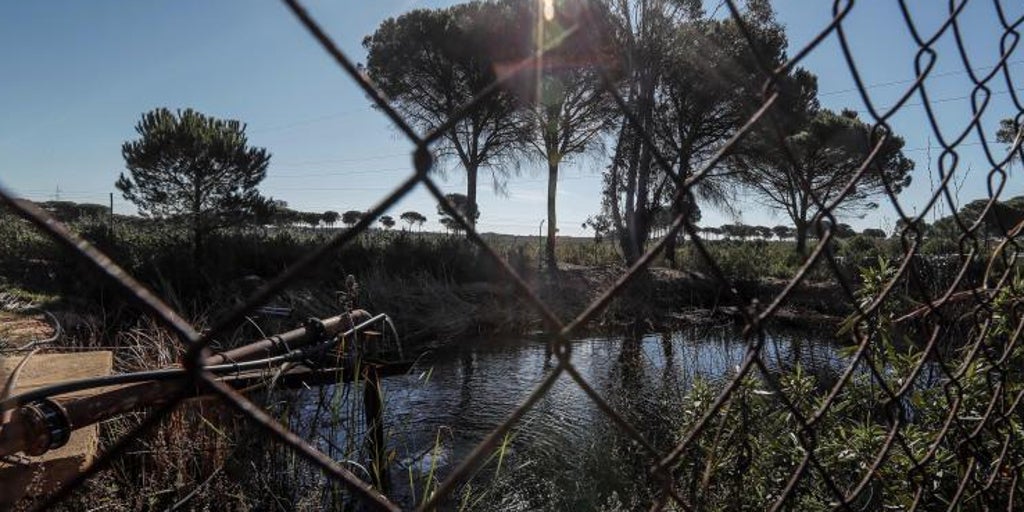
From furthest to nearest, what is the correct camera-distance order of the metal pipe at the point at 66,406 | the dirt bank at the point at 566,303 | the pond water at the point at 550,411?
the dirt bank at the point at 566,303 < the pond water at the point at 550,411 < the metal pipe at the point at 66,406

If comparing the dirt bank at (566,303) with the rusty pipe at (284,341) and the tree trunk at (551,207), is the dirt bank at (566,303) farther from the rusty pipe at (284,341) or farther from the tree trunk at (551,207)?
the rusty pipe at (284,341)

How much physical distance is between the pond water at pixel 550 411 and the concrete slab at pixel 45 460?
3.37ft

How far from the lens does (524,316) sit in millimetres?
11312

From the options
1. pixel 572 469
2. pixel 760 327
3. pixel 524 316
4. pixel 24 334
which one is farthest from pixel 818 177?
pixel 760 327

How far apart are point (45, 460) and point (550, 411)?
4.56 m

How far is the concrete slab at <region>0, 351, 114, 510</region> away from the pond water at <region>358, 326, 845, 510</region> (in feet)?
3.37

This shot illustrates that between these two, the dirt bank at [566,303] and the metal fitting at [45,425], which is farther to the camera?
the dirt bank at [566,303]

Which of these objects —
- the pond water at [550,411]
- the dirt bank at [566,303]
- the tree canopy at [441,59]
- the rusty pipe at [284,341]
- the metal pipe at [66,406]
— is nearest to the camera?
the metal pipe at [66,406]

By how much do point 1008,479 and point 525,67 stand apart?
146cm

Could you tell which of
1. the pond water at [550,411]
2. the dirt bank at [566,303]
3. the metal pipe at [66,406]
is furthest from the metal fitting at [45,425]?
the dirt bank at [566,303]

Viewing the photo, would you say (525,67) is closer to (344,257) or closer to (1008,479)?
(1008,479)

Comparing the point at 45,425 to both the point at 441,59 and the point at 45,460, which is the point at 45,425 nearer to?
the point at 45,460

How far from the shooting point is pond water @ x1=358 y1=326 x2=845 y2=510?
3.78 m

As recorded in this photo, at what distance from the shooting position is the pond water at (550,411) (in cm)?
378
